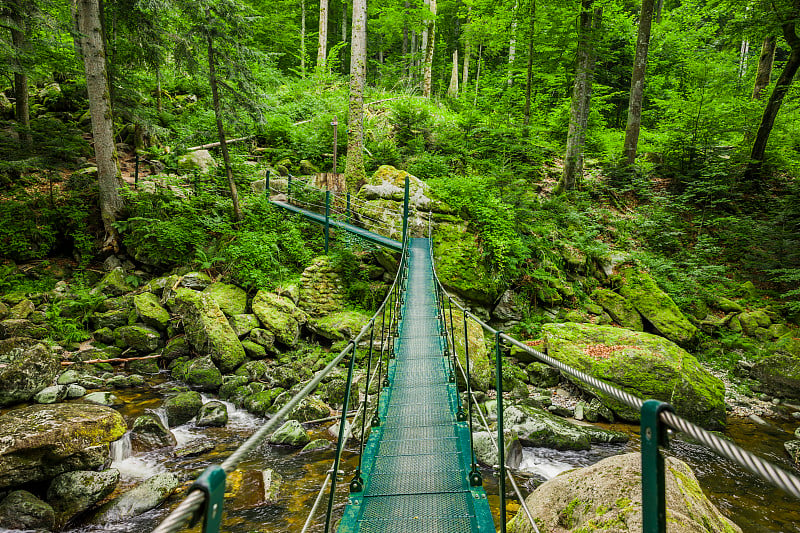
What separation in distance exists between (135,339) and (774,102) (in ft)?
59.0

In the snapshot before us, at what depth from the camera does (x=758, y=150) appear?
38.9ft

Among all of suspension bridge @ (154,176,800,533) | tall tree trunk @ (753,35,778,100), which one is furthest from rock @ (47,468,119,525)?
tall tree trunk @ (753,35,778,100)

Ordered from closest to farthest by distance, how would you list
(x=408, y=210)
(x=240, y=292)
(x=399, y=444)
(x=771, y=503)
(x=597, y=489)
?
(x=597, y=489) → (x=399, y=444) → (x=771, y=503) → (x=240, y=292) → (x=408, y=210)

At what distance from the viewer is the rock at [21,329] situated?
23.9 feet

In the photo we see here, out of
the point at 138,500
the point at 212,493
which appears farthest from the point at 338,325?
the point at 212,493

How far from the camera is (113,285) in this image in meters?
9.09

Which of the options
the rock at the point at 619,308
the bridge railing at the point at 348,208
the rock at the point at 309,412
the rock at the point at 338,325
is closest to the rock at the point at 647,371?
the rock at the point at 619,308

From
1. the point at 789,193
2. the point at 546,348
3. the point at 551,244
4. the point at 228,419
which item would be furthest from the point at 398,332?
the point at 789,193

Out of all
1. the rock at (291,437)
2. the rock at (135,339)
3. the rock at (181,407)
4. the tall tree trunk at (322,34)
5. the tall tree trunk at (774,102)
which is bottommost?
the rock at (291,437)

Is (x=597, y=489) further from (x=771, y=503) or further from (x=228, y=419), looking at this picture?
(x=228, y=419)

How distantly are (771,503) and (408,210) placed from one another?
8.20 m

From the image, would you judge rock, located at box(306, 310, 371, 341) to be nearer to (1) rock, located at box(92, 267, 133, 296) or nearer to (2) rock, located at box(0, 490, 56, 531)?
(1) rock, located at box(92, 267, 133, 296)

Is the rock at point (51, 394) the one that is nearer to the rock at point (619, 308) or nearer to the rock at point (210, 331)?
the rock at point (210, 331)

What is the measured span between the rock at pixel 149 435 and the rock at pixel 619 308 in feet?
31.4
